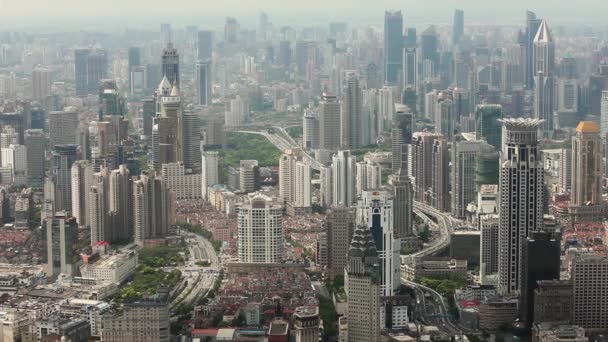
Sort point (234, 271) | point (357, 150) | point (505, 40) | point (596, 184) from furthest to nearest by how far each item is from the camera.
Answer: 1. point (505, 40)
2. point (357, 150)
3. point (596, 184)
4. point (234, 271)

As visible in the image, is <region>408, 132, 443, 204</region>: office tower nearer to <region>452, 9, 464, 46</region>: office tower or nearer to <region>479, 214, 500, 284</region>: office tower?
<region>452, 9, 464, 46</region>: office tower

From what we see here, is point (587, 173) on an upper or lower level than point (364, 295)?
upper

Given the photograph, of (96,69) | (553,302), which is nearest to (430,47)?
(96,69)

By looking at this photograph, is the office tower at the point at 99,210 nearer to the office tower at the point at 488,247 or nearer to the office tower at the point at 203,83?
the office tower at the point at 488,247

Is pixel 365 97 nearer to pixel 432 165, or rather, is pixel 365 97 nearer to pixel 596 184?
pixel 432 165

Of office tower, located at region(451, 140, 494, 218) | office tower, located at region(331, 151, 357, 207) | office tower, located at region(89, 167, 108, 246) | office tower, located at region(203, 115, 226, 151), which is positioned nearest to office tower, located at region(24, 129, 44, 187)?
office tower, located at region(89, 167, 108, 246)

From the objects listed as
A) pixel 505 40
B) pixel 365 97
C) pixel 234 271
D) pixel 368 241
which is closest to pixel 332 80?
pixel 365 97

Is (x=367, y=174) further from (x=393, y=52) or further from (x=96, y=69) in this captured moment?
(x=393, y=52)
